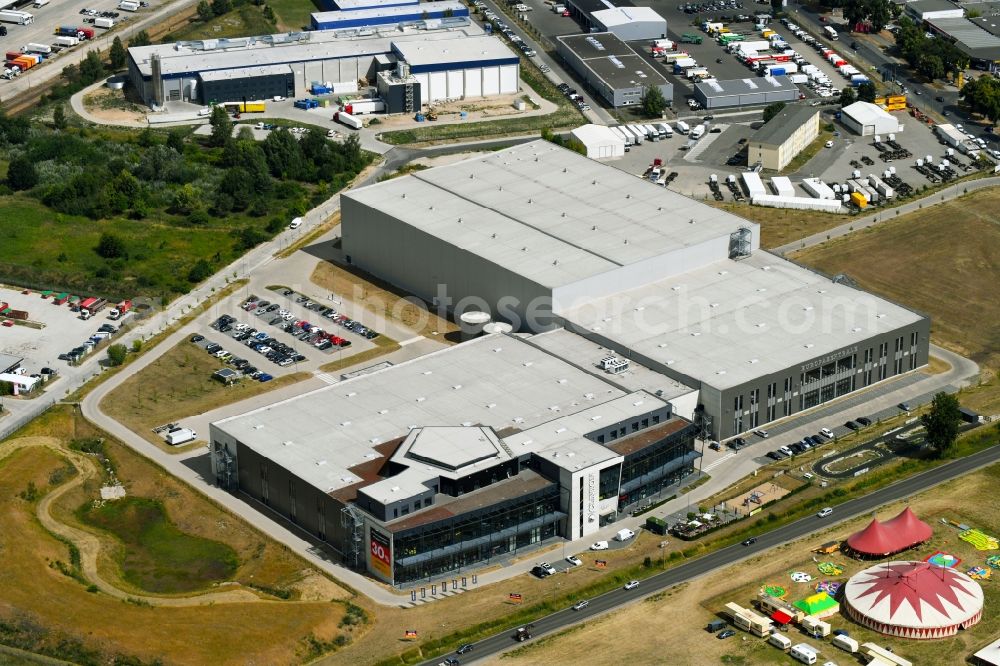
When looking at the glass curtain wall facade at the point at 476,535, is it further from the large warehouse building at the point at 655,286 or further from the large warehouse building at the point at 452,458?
the large warehouse building at the point at 655,286

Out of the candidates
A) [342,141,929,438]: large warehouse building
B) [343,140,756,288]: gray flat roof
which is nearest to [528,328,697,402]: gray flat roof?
[342,141,929,438]: large warehouse building

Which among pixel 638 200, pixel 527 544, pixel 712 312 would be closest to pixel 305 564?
pixel 527 544

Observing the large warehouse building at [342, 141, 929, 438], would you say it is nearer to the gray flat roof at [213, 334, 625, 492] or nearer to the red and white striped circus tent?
the gray flat roof at [213, 334, 625, 492]

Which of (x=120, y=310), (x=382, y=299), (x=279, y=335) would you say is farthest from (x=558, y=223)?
(x=120, y=310)

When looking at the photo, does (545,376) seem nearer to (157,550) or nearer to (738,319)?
(738,319)

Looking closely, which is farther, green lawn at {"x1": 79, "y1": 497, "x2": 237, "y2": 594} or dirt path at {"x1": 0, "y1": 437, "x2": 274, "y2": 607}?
green lawn at {"x1": 79, "y1": 497, "x2": 237, "y2": 594}

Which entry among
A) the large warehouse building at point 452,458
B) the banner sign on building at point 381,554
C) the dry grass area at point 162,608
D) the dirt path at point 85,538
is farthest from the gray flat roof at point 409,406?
the dirt path at point 85,538

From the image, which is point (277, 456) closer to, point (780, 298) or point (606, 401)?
point (606, 401)
